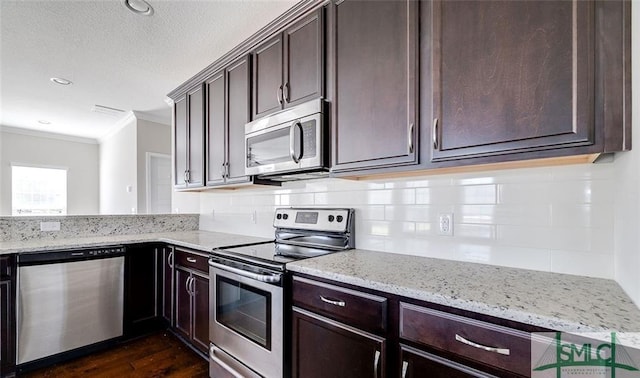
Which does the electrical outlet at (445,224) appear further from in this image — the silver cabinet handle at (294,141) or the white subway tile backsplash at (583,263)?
the silver cabinet handle at (294,141)

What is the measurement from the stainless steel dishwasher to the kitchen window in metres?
4.83

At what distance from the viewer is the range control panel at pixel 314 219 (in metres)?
1.90

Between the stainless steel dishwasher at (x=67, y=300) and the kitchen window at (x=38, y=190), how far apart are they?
15.8ft

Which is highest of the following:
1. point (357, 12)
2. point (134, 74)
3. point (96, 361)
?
point (134, 74)

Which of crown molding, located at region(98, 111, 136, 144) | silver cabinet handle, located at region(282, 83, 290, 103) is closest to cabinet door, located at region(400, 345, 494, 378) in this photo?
silver cabinet handle, located at region(282, 83, 290, 103)

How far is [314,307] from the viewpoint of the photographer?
1.36 metres

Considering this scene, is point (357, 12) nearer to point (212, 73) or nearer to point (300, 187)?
point (300, 187)

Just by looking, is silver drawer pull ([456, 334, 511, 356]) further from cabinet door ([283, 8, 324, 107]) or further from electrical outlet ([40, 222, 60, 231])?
electrical outlet ([40, 222, 60, 231])

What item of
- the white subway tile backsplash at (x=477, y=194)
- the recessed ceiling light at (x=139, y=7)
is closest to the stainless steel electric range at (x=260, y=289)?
the white subway tile backsplash at (x=477, y=194)

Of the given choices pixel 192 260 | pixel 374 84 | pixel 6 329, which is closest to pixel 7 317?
pixel 6 329

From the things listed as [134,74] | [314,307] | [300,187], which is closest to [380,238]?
[314,307]

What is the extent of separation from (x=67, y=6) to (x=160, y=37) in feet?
1.82

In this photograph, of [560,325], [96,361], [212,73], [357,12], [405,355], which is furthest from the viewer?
[212,73]

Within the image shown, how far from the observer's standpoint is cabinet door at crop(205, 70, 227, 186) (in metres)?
2.45
